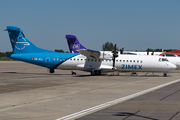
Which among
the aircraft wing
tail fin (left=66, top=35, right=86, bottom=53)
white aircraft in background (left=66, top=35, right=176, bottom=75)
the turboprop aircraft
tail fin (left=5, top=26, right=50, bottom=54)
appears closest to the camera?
the aircraft wing

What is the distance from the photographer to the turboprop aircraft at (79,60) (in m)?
33.9

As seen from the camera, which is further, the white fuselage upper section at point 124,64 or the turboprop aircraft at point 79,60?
the turboprop aircraft at point 79,60

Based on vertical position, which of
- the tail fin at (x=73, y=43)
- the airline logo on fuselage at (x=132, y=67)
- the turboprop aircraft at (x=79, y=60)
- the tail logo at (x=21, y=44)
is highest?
the tail fin at (x=73, y=43)

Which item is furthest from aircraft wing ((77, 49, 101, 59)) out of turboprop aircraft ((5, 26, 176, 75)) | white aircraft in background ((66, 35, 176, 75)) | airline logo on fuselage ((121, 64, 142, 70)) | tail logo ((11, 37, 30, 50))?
tail logo ((11, 37, 30, 50))

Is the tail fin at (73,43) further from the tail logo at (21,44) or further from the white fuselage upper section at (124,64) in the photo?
the white fuselage upper section at (124,64)

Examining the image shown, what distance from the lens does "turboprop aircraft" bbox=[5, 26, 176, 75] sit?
1335 inches

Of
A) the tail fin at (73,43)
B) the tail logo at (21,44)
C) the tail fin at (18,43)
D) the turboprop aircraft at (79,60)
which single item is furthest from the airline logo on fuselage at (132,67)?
the tail fin at (73,43)

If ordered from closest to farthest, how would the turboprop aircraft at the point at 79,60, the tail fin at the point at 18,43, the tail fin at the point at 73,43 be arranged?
the turboprop aircraft at the point at 79,60 → the tail fin at the point at 18,43 → the tail fin at the point at 73,43

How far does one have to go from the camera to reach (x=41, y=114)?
34.7 feet

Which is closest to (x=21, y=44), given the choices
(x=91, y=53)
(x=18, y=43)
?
(x=18, y=43)

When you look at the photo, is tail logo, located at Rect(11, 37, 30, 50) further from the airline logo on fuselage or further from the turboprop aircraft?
the airline logo on fuselage

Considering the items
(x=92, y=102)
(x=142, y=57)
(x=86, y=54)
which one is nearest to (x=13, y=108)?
(x=92, y=102)

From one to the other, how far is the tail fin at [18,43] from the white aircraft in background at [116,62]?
263 inches

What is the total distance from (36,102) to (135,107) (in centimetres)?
538
